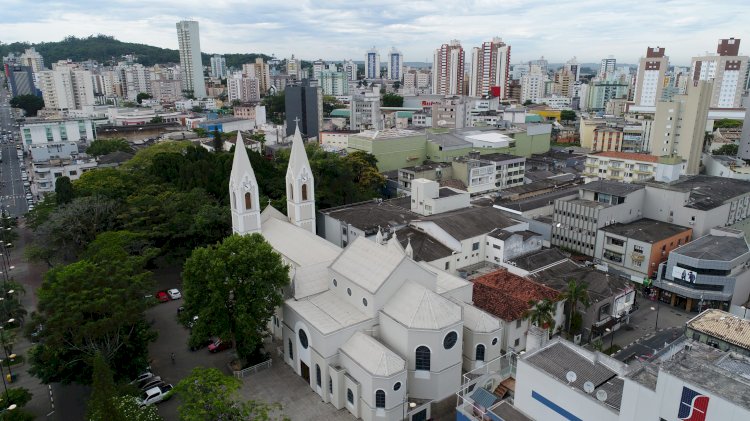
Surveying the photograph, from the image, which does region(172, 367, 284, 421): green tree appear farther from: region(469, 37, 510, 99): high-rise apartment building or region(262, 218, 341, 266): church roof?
region(469, 37, 510, 99): high-rise apartment building

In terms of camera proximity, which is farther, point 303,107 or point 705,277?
point 303,107

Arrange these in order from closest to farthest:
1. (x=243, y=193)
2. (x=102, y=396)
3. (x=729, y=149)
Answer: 1. (x=102, y=396)
2. (x=243, y=193)
3. (x=729, y=149)

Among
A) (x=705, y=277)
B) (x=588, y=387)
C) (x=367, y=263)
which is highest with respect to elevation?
(x=367, y=263)

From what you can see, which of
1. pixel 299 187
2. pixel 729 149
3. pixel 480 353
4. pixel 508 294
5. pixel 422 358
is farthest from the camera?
pixel 729 149

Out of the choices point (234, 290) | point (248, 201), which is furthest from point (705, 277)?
point (248, 201)

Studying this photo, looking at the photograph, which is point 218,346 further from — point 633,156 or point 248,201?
point 633,156

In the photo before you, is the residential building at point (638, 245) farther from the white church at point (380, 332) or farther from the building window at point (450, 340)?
the building window at point (450, 340)

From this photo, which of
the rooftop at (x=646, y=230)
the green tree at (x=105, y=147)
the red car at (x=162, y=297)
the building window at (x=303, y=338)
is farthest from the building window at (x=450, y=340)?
the green tree at (x=105, y=147)

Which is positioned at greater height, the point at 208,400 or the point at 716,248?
the point at 716,248
